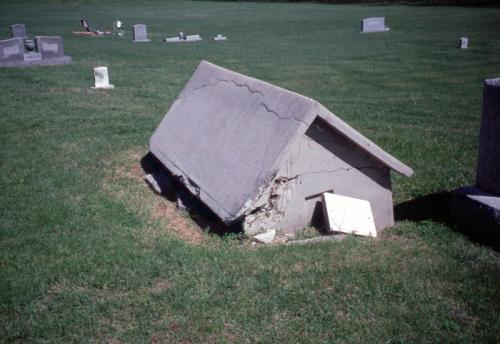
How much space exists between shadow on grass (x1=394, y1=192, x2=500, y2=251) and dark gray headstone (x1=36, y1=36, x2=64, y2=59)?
16665 millimetres

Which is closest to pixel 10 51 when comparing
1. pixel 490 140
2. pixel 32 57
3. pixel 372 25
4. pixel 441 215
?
pixel 32 57

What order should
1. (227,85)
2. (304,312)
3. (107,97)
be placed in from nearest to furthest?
(304,312) → (227,85) → (107,97)

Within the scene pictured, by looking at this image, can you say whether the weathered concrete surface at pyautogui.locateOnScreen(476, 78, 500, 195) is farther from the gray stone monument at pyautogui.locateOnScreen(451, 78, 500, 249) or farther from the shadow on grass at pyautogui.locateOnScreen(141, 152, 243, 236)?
the shadow on grass at pyautogui.locateOnScreen(141, 152, 243, 236)

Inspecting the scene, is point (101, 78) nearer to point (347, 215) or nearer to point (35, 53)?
point (35, 53)

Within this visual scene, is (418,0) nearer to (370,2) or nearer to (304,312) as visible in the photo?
(370,2)

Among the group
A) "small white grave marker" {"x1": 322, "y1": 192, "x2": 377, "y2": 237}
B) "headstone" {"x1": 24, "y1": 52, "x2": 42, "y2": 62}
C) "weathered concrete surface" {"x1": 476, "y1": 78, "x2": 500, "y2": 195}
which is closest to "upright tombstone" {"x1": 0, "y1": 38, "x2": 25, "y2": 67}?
"headstone" {"x1": 24, "y1": 52, "x2": 42, "y2": 62}

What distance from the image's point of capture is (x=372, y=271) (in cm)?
454

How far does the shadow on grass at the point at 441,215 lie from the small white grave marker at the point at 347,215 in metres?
0.78

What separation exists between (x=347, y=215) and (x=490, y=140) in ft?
5.64

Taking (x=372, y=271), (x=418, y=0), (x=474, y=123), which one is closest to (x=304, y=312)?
(x=372, y=271)

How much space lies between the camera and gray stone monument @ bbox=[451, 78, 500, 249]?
5.12 m

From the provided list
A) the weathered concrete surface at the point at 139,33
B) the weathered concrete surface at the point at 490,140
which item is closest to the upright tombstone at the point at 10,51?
the weathered concrete surface at the point at 139,33

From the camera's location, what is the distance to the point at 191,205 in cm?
619

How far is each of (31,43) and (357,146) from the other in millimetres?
19002
